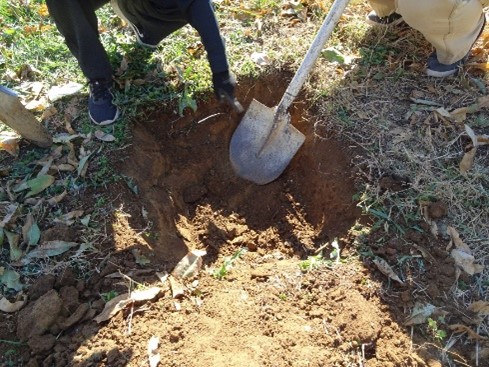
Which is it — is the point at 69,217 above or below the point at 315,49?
below

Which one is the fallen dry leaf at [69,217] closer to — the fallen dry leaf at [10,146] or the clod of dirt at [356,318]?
the fallen dry leaf at [10,146]

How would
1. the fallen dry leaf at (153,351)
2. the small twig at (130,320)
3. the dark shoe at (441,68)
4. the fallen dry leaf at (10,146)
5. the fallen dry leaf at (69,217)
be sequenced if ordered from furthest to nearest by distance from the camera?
1. the dark shoe at (441,68)
2. the fallen dry leaf at (10,146)
3. the fallen dry leaf at (69,217)
4. the small twig at (130,320)
5. the fallen dry leaf at (153,351)

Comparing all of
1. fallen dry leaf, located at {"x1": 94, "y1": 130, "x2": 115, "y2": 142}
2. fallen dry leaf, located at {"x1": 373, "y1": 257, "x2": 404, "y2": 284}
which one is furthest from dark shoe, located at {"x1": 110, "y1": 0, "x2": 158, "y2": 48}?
fallen dry leaf, located at {"x1": 373, "y1": 257, "x2": 404, "y2": 284}

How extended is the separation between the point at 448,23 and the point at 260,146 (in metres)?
1.23

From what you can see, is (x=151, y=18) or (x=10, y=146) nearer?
(x=10, y=146)

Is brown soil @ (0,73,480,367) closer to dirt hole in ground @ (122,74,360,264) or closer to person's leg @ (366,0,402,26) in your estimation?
dirt hole in ground @ (122,74,360,264)

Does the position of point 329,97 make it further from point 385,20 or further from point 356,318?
point 356,318

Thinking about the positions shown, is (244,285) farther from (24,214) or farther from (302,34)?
(302,34)

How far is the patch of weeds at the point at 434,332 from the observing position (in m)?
1.98

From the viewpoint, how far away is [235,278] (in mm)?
2262

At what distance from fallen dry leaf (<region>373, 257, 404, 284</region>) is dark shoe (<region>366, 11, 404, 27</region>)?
65.5 inches

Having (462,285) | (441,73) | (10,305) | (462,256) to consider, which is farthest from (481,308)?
(10,305)

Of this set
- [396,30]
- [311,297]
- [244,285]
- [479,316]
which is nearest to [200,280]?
[244,285]

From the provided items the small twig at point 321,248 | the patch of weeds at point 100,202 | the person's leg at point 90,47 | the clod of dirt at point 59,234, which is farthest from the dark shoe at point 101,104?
the small twig at point 321,248
